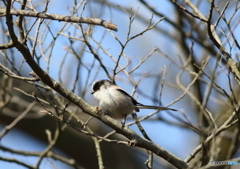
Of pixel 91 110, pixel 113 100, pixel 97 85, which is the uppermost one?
pixel 97 85

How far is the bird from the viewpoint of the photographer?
3.55 m

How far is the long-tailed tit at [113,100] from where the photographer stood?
3550 millimetres

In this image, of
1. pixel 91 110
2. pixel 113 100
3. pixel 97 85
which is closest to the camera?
pixel 91 110

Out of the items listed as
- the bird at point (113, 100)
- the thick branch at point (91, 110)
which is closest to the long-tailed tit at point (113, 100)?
the bird at point (113, 100)

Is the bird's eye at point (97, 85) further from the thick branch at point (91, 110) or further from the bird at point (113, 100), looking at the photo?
the thick branch at point (91, 110)

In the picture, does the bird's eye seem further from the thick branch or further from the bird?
the thick branch

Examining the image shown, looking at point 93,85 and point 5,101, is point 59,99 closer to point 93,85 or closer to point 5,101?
point 93,85

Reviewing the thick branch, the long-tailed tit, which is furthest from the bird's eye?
the thick branch

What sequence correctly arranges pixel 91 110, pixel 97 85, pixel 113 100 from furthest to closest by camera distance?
pixel 97 85 → pixel 113 100 → pixel 91 110

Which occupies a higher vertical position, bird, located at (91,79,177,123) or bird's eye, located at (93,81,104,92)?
bird's eye, located at (93,81,104,92)

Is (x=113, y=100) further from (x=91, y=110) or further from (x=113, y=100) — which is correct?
(x=91, y=110)

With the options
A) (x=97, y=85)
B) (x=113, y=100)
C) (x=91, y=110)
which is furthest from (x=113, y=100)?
(x=91, y=110)

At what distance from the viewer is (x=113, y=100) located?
358 cm

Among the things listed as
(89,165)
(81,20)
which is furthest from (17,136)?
(81,20)
